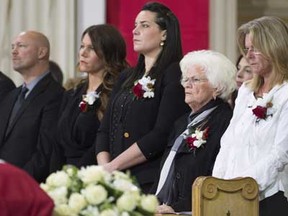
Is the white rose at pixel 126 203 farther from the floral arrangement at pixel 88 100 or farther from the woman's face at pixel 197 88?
the floral arrangement at pixel 88 100

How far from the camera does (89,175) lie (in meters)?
3.70

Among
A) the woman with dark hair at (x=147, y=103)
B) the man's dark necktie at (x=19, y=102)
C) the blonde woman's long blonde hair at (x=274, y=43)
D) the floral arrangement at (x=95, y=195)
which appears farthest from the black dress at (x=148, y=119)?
the floral arrangement at (x=95, y=195)

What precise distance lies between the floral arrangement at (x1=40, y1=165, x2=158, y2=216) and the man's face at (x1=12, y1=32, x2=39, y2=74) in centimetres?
434

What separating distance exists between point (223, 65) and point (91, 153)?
128 centimetres

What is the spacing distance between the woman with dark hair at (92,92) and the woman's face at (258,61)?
5.24ft

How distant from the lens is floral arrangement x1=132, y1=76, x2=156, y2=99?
6.60 m

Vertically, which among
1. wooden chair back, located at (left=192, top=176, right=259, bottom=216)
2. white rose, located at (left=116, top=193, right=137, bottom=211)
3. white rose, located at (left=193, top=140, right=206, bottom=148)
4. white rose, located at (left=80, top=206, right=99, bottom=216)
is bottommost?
wooden chair back, located at (left=192, top=176, right=259, bottom=216)

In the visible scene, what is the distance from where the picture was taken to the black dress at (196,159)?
6.08m

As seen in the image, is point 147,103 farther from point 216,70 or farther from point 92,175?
point 92,175

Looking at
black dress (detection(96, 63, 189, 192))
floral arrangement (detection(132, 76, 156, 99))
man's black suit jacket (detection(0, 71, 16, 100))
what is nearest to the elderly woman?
black dress (detection(96, 63, 189, 192))

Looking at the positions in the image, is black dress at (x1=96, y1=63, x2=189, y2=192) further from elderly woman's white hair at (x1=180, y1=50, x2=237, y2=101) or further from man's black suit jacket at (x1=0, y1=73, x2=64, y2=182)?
man's black suit jacket at (x1=0, y1=73, x2=64, y2=182)

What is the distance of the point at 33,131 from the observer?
7.72 m

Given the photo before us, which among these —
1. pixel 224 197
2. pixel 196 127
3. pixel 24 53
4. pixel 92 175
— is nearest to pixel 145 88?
pixel 196 127

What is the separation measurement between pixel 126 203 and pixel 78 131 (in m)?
3.67
